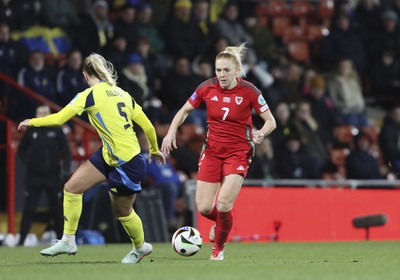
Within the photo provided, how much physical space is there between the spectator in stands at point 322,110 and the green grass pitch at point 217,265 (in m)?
8.01

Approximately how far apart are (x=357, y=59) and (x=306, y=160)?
15.9ft

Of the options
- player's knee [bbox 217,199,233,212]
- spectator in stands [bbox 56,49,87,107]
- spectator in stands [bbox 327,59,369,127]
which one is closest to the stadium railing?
spectator in stands [bbox 56,49,87,107]

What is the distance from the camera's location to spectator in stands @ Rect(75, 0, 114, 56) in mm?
20453

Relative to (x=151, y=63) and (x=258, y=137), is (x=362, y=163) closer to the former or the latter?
(x=151, y=63)

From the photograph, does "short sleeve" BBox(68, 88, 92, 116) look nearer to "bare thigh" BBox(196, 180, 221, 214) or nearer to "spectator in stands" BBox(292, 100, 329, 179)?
"bare thigh" BBox(196, 180, 221, 214)

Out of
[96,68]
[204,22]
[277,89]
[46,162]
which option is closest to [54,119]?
[96,68]

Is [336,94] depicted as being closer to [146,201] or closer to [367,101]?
[367,101]

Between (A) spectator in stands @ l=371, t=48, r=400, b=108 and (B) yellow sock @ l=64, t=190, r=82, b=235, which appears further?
(A) spectator in stands @ l=371, t=48, r=400, b=108

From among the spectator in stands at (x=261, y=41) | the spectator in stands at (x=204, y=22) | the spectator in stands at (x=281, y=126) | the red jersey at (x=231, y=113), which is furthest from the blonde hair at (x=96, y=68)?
the spectator in stands at (x=261, y=41)

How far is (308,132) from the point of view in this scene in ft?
72.6

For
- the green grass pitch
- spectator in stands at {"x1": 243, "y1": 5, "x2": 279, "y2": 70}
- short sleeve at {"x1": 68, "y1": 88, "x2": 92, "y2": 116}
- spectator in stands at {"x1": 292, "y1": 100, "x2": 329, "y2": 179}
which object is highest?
spectator in stands at {"x1": 243, "y1": 5, "x2": 279, "y2": 70}

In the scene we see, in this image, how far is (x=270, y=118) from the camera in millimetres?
12023

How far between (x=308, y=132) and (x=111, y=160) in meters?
11.3

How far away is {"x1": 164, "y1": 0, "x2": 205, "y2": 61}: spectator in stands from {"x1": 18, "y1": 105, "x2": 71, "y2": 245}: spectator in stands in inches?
224
